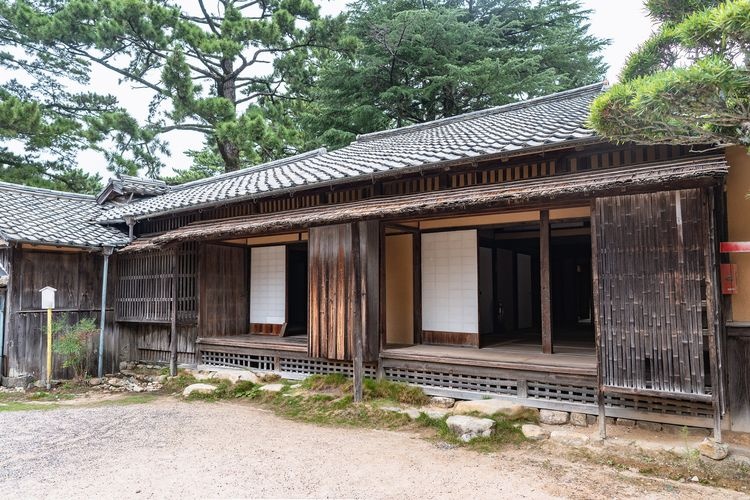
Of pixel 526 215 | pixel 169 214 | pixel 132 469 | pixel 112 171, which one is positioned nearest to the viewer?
pixel 132 469

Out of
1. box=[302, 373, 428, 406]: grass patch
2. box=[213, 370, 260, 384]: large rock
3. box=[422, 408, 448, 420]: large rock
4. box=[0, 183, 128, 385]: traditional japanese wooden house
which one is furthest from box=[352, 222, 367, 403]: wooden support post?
box=[0, 183, 128, 385]: traditional japanese wooden house

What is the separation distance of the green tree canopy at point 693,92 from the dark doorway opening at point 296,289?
7461mm

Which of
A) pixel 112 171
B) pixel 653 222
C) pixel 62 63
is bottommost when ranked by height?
pixel 653 222

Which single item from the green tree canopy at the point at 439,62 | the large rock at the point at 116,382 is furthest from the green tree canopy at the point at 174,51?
the large rock at the point at 116,382

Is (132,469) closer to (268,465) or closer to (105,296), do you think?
(268,465)

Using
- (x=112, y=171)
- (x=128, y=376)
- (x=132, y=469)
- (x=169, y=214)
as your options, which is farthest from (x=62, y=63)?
(x=132, y=469)

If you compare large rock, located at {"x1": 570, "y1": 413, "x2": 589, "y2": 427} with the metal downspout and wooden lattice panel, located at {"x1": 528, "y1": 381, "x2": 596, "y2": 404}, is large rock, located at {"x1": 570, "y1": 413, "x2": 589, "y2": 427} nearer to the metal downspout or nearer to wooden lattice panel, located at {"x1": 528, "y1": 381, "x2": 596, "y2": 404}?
wooden lattice panel, located at {"x1": 528, "y1": 381, "x2": 596, "y2": 404}

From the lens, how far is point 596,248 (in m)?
5.81

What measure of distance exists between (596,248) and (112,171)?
59.8ft

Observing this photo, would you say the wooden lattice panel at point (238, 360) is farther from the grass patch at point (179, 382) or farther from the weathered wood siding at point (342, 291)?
the weathered wood siding at point (342, 291)

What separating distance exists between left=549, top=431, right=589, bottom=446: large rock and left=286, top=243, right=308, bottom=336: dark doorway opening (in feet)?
20.4

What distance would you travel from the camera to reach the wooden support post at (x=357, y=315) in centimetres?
757

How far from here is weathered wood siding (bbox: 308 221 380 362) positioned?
782 cm

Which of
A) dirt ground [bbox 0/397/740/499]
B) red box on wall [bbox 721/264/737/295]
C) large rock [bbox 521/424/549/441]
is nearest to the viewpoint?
dirt ground [bbox 0/397/740/499]
